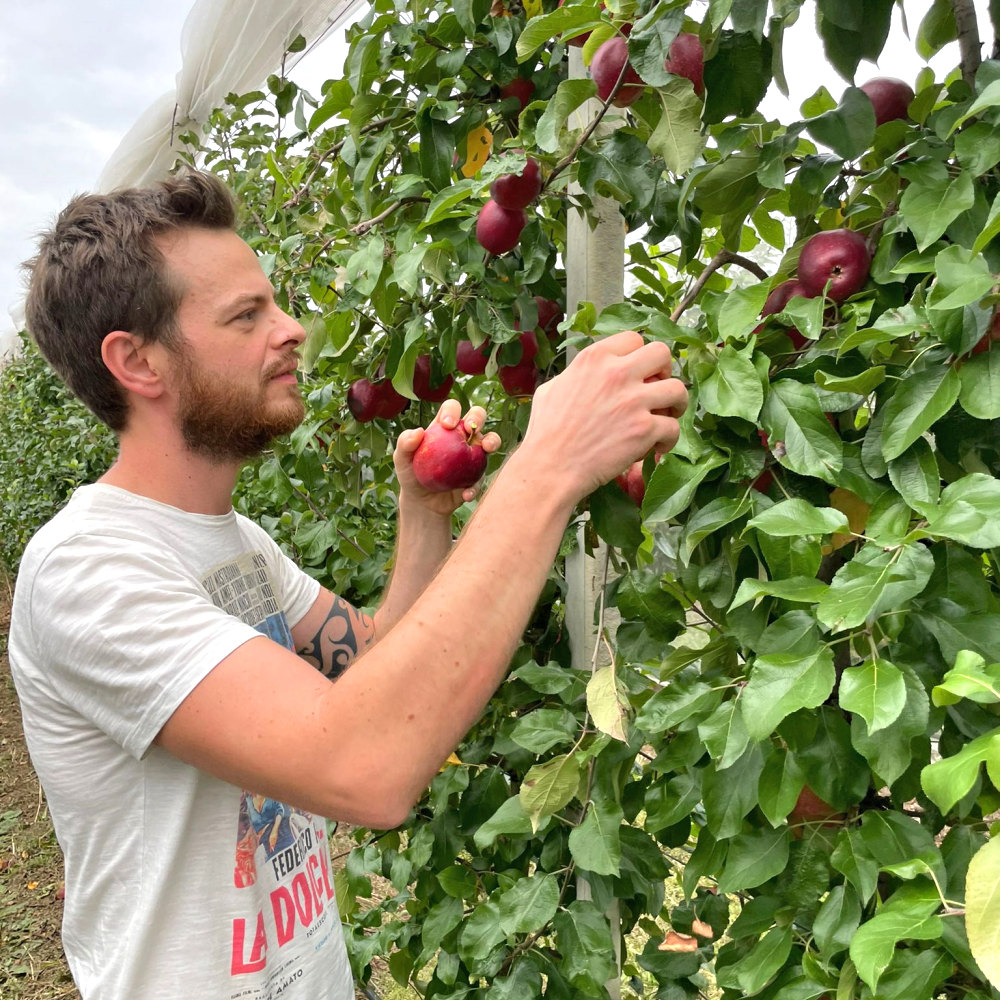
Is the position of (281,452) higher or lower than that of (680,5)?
lower

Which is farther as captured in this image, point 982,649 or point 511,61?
point 511,61

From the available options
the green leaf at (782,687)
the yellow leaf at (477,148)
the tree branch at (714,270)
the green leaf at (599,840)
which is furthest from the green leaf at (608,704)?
the yellow leaf at (477,148)

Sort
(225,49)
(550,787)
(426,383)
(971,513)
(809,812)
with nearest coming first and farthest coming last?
(971,513) < (809,812) < (550,787) < (426,383) < (225,49)

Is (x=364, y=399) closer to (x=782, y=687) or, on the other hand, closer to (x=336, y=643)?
(x=336, y=643)

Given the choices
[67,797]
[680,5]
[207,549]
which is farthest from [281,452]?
[680,5]

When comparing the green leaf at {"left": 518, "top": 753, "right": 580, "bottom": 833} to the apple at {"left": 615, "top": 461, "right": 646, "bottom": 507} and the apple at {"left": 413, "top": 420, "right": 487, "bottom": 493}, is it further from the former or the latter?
the apple at {"left": 413, "top": 420, "right": 487, "bottom": 493}

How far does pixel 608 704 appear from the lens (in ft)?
3.36

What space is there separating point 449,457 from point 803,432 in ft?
2.19

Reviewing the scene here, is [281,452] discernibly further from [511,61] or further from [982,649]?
[982,649]

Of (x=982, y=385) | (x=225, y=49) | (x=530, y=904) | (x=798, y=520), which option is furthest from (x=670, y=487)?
(x=225, y=49)

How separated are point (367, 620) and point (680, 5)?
4.17 ft

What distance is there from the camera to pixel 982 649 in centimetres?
72

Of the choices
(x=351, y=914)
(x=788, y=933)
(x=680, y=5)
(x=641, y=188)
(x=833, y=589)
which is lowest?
(x=351, y=914)

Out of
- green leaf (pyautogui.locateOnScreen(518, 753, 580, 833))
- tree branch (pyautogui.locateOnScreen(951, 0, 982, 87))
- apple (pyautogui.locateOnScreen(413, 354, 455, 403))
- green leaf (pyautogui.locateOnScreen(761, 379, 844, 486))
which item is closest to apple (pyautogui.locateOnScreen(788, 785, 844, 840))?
green leaf (pyautogui.locateOnScreen(518, 753, 580, 833))
